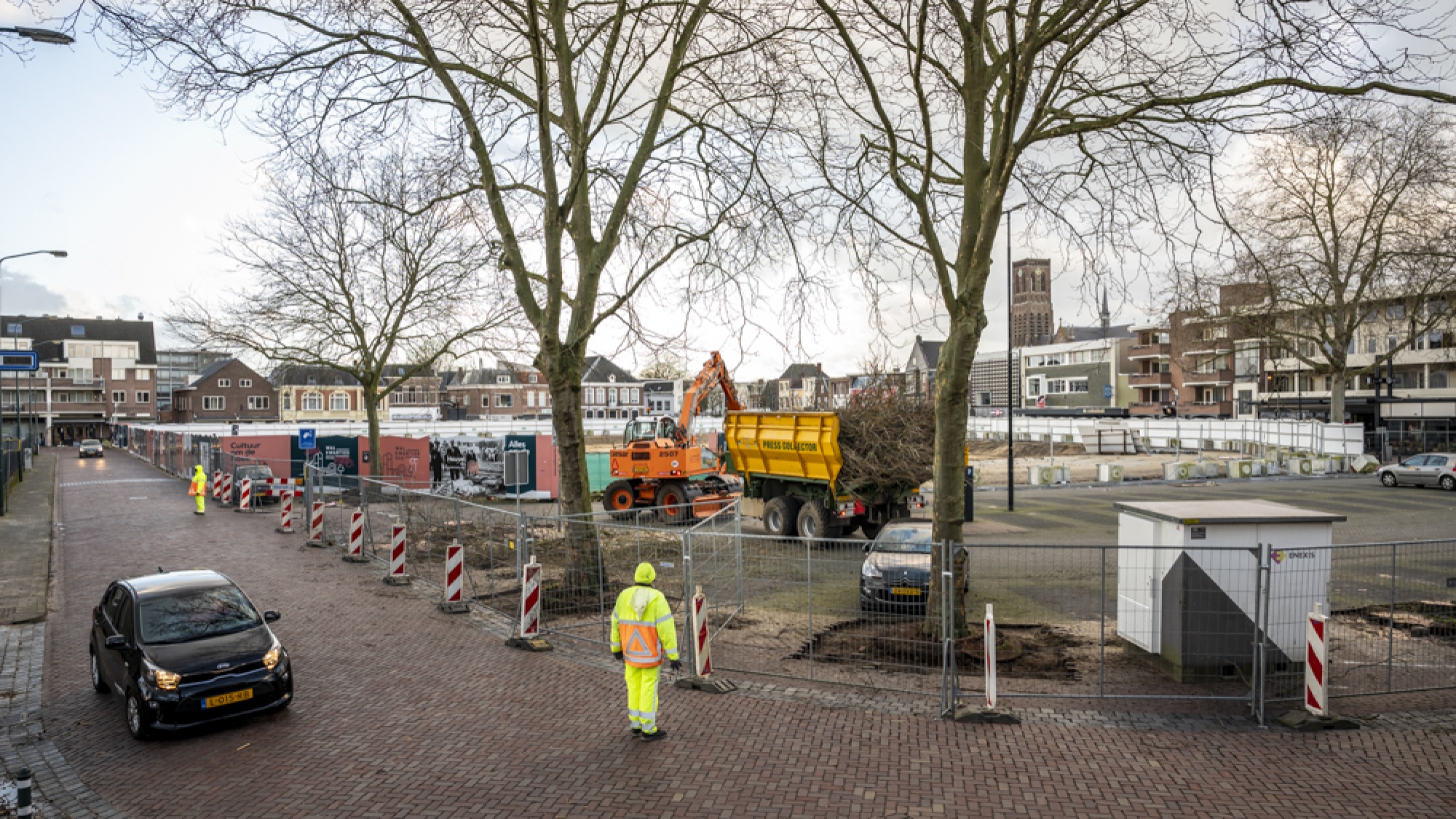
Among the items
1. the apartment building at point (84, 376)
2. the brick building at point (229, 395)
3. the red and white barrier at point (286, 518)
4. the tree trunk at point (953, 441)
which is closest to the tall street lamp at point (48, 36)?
the tree trunk at point (953, 441)

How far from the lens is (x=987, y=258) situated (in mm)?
9500

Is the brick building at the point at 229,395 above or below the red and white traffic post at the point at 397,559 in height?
above

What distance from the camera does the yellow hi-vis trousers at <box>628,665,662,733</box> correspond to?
714cm

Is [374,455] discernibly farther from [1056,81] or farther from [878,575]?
[1056,81]

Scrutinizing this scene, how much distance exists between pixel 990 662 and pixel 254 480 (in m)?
26.5

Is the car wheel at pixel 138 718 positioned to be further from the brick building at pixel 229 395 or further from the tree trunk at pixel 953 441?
the brick building at pixel 229 395

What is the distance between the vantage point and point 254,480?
27328 mm

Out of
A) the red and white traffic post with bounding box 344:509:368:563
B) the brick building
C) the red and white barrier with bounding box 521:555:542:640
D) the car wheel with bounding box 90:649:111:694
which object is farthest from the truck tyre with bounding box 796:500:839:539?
the brick building

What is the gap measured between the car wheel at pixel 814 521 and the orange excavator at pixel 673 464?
4503 millimetres

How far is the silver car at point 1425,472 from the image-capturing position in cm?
2942

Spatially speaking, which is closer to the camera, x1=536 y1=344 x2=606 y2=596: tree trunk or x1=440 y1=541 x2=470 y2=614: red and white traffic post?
x1=440 y1=541 x2=470 y2=614: red and white traffic post

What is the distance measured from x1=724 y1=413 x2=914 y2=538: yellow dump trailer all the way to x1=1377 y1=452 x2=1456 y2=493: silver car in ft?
76.8

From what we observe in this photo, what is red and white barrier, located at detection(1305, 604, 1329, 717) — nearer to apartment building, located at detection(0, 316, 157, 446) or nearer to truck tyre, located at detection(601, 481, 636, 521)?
truck tyre, located at detection(601, 481, 636, 521)

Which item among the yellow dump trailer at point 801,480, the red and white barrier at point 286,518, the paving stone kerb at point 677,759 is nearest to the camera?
the paving stone kerb at point 677,759
